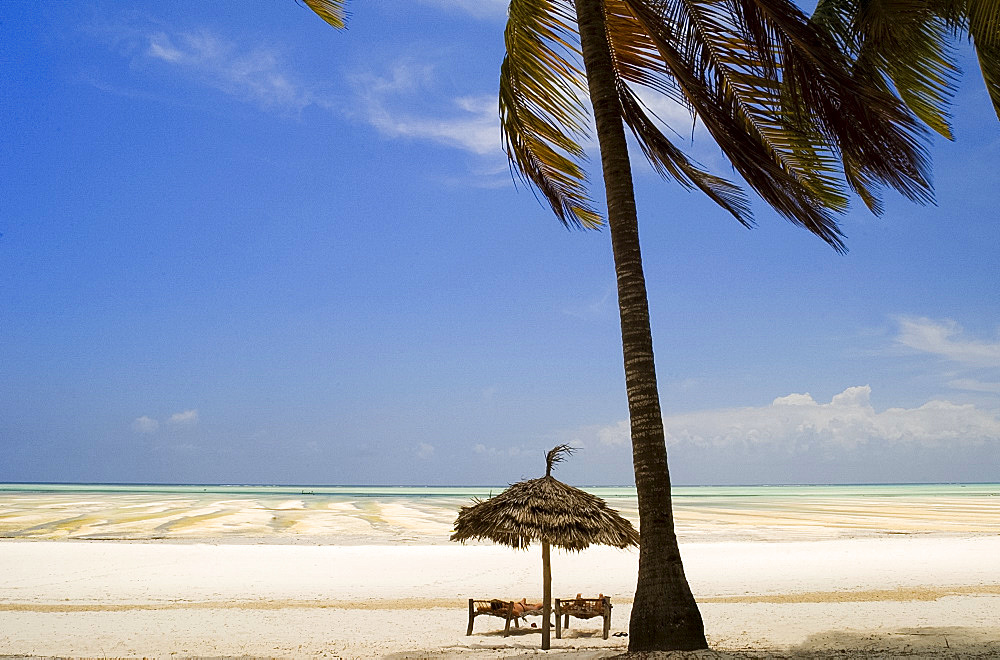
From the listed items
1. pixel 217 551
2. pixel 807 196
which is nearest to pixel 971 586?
pixel 807 196

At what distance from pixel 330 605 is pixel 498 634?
3.80m

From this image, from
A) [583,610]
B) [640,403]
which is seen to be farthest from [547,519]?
[640,403]

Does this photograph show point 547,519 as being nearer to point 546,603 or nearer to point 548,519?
point 548,519

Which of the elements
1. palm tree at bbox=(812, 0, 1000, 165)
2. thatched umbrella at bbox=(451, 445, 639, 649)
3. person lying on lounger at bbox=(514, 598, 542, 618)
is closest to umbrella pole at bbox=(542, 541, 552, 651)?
thatched umbrella at bbox=(451, 445, 639, 649)

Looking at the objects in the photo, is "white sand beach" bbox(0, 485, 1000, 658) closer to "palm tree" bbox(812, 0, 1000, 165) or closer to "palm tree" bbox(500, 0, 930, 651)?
"palm tree" bbox(500, 0, 930, 651)

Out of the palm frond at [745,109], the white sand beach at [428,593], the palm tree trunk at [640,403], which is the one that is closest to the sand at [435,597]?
the white sand beach at [428,593]

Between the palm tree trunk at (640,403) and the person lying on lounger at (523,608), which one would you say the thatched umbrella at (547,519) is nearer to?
the person lying on lounger at (523,608)

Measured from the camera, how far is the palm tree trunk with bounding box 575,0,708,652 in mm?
6438

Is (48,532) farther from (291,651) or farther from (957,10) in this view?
(957,10)

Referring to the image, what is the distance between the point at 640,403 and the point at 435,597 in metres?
9.09

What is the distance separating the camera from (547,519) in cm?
926

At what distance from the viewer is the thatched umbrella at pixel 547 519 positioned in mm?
9234

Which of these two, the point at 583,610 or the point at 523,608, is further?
the point at 523,608

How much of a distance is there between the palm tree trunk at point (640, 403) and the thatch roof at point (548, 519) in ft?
8.06
